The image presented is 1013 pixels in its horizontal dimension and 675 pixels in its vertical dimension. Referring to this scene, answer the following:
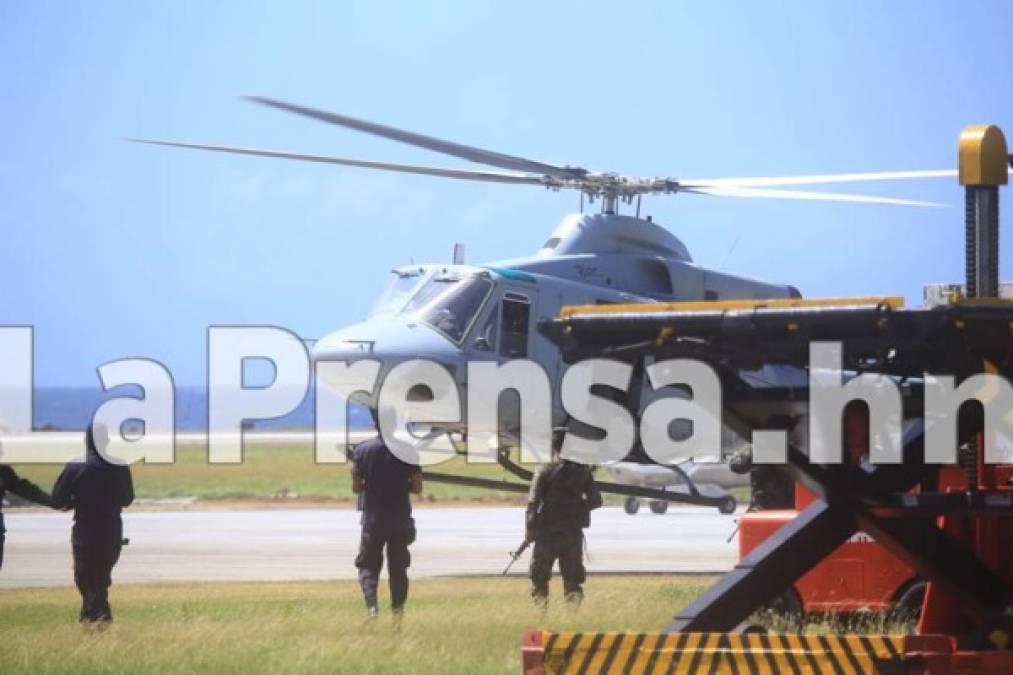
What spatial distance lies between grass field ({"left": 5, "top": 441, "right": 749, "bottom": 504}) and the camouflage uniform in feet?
88.8

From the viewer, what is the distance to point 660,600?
15797mm

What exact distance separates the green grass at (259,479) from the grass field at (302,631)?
24.9 metres

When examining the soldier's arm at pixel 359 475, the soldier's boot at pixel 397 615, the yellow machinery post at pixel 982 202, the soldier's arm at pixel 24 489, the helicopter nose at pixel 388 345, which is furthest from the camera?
the helicopter nose at pixel 388 345

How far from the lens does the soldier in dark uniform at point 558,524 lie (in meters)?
15.4

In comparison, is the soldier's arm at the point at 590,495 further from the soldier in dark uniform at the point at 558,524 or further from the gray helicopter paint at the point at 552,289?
the gray helicopter paint at the point at 552,289

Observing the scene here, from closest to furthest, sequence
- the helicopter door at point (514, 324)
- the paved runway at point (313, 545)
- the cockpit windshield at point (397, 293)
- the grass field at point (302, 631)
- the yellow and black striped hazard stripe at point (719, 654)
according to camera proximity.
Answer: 1. the yellow and black striped hazard stripe at point (719, 654)
2. the grass field at point (302, 631)
3. the helicopter door at point (514, 324)
4. the cockpit windshield at point (397, 293)
5. the paved runway at point (313, 545)

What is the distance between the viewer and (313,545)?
28875 millimetres

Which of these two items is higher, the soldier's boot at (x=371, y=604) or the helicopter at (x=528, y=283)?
the helicopter at (x=528, y=283)

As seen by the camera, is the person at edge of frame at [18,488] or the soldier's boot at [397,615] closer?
the soldier's boot at [397,615]

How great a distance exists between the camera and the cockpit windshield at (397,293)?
70.5ft

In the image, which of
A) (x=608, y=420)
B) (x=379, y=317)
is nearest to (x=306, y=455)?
(x=379, y=317)

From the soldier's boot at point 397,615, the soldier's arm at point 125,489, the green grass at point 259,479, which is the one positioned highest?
the soldier's arm at point 125,489

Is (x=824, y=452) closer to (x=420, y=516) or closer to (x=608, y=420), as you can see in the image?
(x=608, y=420)

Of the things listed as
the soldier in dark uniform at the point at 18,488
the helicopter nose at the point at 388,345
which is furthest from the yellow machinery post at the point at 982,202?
the helicopter nose at the point at 388,345
